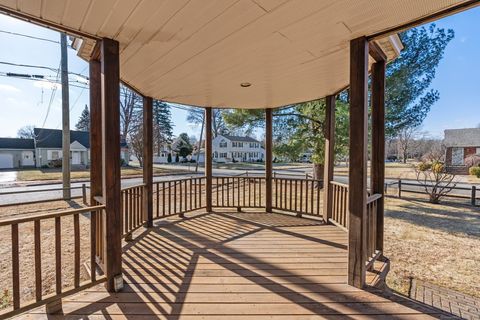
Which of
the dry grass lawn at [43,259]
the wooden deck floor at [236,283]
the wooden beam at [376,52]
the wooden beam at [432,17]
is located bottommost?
the dry grass lawn at [43,259]

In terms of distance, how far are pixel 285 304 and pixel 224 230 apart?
227 cm

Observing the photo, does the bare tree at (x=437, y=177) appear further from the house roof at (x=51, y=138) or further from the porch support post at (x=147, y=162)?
the house roof at (x=51, y=138)

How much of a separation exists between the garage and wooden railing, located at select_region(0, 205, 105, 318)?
29407 millimetres

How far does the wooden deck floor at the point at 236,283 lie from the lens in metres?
2.09

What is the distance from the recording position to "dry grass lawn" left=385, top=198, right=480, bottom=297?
355 cm


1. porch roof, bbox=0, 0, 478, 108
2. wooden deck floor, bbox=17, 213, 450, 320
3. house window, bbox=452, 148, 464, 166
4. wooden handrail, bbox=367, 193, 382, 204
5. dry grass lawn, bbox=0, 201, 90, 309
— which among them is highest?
porch roof, bbox=0, 0, 478, 108

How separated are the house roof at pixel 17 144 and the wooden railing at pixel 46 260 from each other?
30.2m

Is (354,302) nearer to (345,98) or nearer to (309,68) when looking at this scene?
(309,68)

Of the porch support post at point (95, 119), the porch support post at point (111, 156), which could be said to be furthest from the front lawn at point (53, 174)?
the porch support post at point (111, 156)

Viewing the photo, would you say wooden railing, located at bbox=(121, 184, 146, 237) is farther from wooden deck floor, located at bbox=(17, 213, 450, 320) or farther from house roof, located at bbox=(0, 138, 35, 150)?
house roof, located at bbox=(0, 138, 35, 150)

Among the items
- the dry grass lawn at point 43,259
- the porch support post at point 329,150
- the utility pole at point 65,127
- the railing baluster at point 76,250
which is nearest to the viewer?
the railing baluster at point 76,250

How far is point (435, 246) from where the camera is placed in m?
4.82

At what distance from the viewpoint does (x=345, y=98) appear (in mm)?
9617

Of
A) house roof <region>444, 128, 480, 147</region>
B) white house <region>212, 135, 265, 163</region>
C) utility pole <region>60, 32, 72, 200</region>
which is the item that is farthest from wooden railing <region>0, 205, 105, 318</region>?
white house <region>212, 135, 265, 163</region>
